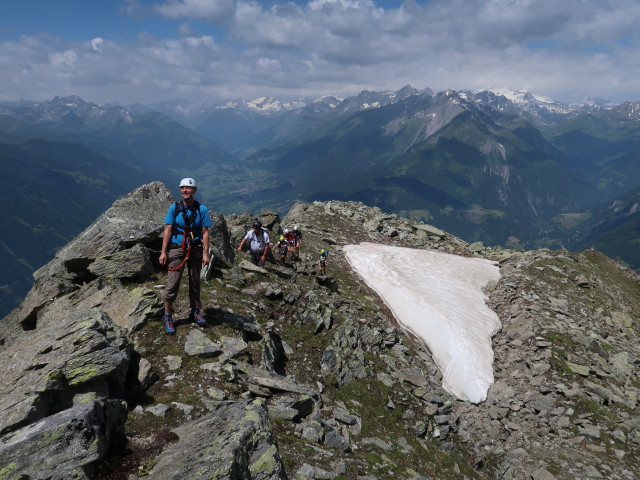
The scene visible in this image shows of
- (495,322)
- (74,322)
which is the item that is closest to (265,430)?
(74,322)

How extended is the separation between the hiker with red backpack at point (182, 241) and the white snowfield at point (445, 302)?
16245 millimetres

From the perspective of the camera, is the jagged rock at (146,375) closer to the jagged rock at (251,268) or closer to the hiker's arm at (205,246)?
the hiker's arm at (205,246)

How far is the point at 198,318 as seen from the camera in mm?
13672

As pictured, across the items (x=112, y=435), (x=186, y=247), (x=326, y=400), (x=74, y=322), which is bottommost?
(x=326, y=400)

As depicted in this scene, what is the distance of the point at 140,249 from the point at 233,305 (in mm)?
5022

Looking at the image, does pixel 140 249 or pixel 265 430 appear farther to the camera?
pixel 140 249

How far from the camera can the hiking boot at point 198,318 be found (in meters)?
13.7

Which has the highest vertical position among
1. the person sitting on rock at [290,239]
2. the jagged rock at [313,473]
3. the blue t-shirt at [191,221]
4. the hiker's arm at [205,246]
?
the blue t-shirt at [191,221]

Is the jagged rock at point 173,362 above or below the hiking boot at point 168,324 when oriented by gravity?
below

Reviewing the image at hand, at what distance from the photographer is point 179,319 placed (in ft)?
45.1

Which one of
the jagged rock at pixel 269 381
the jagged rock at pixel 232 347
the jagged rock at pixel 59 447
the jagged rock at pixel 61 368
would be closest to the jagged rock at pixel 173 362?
the jagged rock at pixel 232 347

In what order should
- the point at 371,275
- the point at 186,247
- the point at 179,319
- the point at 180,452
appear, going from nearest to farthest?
the point at 180,452, the point at 186,247, the point at 179,319, the point at 371,275

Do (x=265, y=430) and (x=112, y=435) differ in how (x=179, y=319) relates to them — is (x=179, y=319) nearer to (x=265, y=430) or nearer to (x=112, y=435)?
(x=112, y=435)

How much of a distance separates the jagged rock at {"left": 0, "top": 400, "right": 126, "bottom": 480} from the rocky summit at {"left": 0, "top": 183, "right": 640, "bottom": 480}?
0.09 ft
